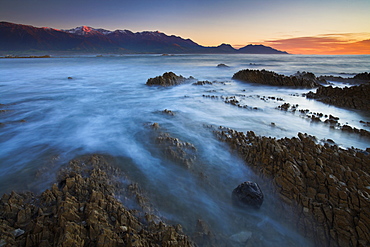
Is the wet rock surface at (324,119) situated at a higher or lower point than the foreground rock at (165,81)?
lower

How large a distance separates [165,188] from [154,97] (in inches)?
362

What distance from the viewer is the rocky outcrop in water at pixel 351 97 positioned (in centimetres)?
917

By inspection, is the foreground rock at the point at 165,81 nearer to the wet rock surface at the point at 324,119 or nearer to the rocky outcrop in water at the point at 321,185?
the wet rock surface at the point at 324,119

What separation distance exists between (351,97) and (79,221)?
11.8m

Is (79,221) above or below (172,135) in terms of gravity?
above

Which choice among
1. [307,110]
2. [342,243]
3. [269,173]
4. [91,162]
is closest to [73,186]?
[91,162]

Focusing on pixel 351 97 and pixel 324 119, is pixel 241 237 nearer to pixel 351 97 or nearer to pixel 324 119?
pixel 324 119

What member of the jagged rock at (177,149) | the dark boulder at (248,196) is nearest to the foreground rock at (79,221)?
the dark boulder at (248,196)

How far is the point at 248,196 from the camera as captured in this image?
373cm

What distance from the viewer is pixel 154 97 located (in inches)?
504

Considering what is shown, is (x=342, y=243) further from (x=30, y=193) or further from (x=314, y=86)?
(x=314, y=86)

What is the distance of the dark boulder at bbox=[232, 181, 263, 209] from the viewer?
3.68 meters

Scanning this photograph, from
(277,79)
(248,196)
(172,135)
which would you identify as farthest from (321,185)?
(277,79)

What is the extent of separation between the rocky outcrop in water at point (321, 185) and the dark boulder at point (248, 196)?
0.49 m
